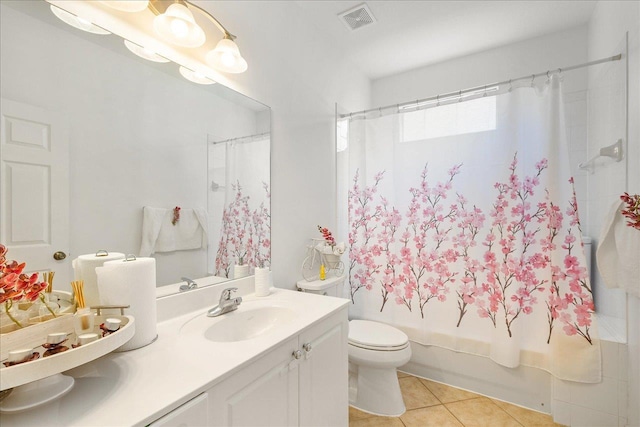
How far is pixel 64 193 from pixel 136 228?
249mm

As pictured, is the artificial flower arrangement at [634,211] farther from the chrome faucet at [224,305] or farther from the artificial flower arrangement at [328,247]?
the chrome faucet at [224,305]

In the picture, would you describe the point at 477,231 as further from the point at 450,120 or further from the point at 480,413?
the point at 480,413

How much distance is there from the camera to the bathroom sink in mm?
1142

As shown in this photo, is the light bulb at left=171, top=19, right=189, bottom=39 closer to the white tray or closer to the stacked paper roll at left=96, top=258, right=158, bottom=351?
the stacked paper roll at left=96, top=258, right=158, bottom=351

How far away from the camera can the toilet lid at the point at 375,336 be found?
1.78 m

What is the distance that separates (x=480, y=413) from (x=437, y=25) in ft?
8.66

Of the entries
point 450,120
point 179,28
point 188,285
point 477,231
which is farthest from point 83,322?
point 450,120

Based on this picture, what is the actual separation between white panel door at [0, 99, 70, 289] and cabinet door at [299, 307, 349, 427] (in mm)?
879

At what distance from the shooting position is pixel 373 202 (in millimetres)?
2254

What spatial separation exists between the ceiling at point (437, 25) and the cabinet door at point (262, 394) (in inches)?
82.5

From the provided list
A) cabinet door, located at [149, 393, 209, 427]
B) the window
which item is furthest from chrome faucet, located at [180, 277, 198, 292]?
the window

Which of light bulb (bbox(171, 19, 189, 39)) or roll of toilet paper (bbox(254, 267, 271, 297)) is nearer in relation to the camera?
light bulb (bbox(171, 19, 189, 39))

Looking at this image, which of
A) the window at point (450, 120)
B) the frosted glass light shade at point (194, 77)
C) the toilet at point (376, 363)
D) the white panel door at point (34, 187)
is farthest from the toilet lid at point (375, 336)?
the frosted glass light shade at point (194, 77)

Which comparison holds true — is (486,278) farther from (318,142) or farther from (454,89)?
(454,89)
